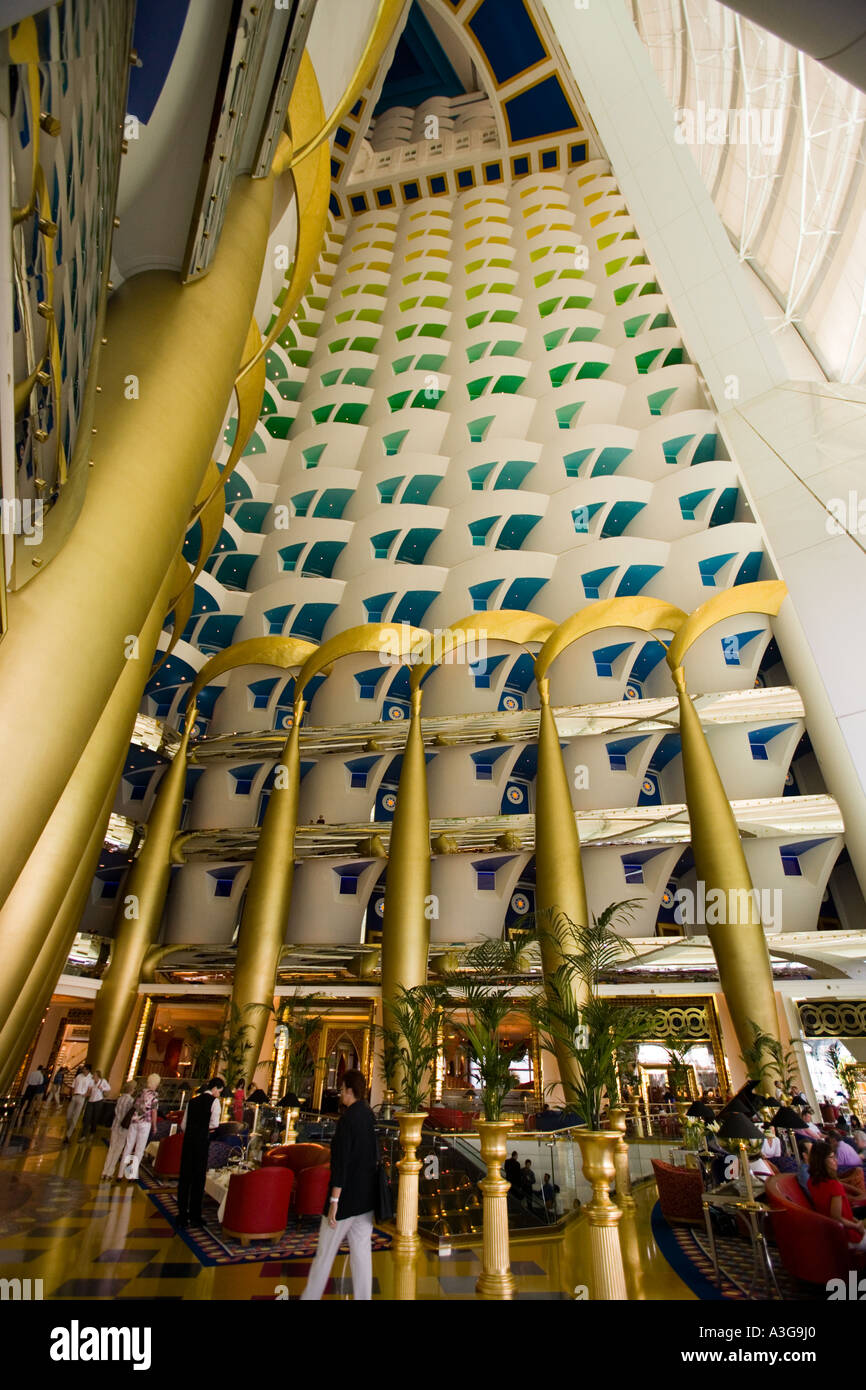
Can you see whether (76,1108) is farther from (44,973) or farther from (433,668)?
(433,668)

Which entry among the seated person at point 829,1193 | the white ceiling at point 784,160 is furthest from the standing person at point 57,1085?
the white ceiling at point 784,160

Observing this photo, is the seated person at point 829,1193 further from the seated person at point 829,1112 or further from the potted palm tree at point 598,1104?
the seated person at point 829,1112

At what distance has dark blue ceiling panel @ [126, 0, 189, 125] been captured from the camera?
289 centimetres

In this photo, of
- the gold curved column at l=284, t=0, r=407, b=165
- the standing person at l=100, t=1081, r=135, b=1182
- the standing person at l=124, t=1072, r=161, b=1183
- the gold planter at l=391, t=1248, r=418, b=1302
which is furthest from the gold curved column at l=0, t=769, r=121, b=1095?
the gold curved column at l=284, t=0, r=407, b=165

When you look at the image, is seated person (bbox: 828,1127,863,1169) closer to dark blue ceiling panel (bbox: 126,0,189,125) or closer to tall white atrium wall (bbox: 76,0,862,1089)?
tall white atrium wall (bbox: 76,0,862,1089)

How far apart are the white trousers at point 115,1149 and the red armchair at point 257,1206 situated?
282cm

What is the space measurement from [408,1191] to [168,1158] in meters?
4.45

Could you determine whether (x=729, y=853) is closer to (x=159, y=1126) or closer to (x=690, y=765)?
(x=690, y=765)

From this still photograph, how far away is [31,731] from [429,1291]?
438 cm

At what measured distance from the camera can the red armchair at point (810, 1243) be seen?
14.1ft

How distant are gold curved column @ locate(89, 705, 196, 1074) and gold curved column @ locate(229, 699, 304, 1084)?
7.26ft

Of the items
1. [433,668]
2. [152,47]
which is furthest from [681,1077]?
[152,47]

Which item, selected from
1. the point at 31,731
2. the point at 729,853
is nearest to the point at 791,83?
the point at 729,853

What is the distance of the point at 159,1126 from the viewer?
1078 cm
